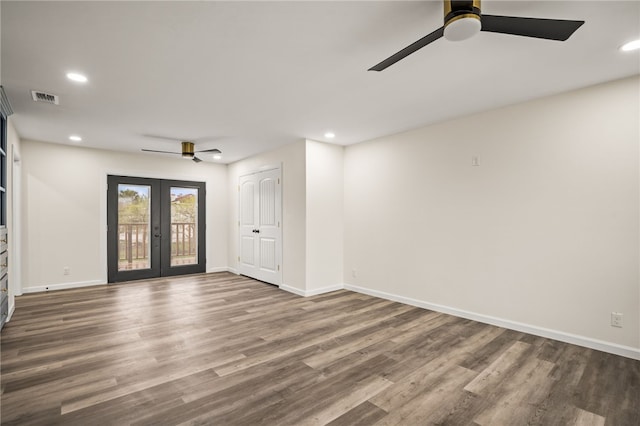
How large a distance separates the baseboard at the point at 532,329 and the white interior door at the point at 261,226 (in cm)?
216

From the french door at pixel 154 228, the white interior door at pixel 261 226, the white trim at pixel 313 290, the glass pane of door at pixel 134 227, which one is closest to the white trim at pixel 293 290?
the white trim at pixel 313 290

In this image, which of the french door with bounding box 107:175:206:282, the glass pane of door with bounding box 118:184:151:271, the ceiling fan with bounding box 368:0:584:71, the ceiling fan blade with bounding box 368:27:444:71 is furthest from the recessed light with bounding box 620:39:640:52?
the glass pane of door with bounding box 118:184:151:271

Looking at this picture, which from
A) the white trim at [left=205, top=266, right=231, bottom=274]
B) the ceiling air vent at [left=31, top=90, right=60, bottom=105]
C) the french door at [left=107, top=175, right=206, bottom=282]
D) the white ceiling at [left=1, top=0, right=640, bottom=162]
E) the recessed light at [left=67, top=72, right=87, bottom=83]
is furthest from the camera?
the white trim at [left=205, top=266, right=231, bottom=274]

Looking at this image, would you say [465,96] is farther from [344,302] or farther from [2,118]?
[2,118]

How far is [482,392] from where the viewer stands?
90.0 inches

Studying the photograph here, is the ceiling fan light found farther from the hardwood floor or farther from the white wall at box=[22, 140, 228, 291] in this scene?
the white wall at box=[22, 140, 228, 291]

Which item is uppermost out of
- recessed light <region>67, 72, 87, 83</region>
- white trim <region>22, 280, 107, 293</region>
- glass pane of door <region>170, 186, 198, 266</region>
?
recessed light <region>67, 72, 87, 83</region>

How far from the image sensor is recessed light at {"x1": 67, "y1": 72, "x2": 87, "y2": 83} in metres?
2.75

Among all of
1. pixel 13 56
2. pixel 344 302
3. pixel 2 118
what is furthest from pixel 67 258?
pixel 344 302

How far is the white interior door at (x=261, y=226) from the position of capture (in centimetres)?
573

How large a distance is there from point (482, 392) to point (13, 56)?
4.35 m

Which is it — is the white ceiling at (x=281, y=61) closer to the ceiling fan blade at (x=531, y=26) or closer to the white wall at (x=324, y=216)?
the ceiling fan blade at (x=531, y=26)

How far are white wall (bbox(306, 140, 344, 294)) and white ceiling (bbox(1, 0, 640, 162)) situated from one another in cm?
115

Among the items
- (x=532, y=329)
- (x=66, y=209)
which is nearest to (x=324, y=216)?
(x=532, y=329)
